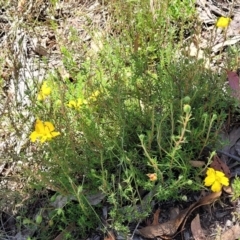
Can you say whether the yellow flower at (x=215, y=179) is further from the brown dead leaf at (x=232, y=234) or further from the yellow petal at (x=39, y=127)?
the yellow petal at (x=39, y=127)

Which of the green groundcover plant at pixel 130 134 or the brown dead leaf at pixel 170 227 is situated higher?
the green groundcover plant at pixel 130 134

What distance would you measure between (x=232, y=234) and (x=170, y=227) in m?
0.30

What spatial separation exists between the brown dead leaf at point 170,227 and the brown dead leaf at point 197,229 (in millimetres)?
46

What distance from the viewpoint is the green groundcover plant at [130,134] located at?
2.19m

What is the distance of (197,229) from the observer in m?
2.26

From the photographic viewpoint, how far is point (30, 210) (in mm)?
2521

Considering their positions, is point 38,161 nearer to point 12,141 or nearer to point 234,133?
point 12,141

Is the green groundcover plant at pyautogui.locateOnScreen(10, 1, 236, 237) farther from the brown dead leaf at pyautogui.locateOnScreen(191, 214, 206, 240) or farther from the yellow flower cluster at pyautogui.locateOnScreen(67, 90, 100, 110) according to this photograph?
the brown dead leaf at pyautogui.locateOnScreen(191, 214, 206, 240)

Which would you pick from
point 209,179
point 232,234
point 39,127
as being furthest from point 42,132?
point 232,234

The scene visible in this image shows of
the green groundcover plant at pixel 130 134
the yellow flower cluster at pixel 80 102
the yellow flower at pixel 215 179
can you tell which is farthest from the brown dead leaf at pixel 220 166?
the yellow flower cluster at pixel 80 102

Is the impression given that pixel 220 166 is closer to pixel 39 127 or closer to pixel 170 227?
pixel 170 227

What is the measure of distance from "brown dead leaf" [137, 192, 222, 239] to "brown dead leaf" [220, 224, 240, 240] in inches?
6.5

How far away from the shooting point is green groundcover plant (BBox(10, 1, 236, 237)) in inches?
86.1

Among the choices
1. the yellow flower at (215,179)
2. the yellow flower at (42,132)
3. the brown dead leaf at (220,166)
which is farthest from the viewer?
the brown dead leaf at (220,166)
